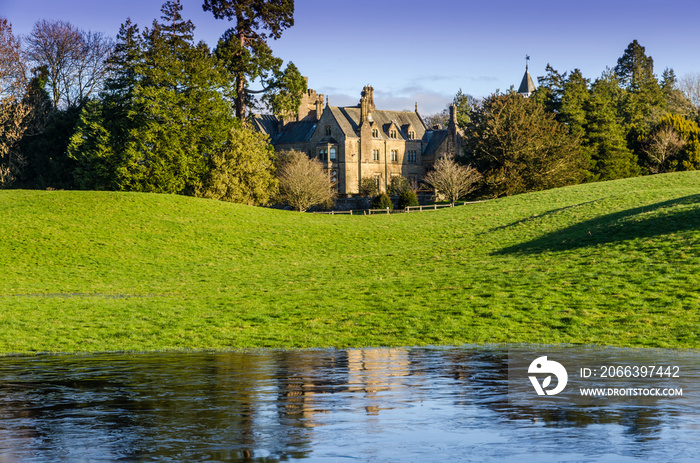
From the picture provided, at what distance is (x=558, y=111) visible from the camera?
94250mm

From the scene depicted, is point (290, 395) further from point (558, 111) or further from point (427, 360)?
point (558, 111)

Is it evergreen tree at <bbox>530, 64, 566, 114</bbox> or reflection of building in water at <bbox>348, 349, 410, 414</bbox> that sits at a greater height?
evergreen tree at <bbox>530, 64, 566, 114</bbox>

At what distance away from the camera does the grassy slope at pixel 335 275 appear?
59.7ft

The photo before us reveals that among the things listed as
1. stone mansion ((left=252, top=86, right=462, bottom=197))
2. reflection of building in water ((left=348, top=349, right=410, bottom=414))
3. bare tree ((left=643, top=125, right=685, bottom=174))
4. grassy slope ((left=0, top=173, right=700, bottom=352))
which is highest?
stone mansion ((left=252, top=86, right=462, bottom=197))

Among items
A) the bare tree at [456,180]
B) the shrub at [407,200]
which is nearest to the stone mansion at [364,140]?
the shrub at [407,200]

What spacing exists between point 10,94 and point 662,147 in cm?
7566

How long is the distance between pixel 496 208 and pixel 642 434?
49.1 m

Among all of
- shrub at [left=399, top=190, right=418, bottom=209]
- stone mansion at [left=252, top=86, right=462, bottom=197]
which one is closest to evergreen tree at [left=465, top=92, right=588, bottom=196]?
shrub at [left=399, top=190, right=418, bottom=209]

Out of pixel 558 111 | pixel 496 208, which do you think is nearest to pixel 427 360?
pixel 496 208

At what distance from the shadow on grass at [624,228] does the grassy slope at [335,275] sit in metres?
0.16

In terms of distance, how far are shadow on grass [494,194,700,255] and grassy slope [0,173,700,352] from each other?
16 cm

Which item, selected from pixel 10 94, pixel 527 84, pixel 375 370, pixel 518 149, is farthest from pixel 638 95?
pixel 375 370

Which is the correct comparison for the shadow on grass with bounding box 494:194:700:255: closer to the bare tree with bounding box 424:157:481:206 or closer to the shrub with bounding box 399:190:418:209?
the bare tree with bounding box 424:157:481:206

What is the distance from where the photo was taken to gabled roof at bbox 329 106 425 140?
4579 inches
